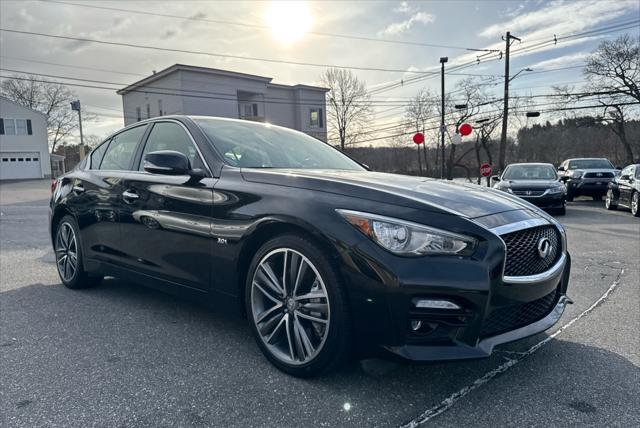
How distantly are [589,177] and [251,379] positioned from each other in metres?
17.0

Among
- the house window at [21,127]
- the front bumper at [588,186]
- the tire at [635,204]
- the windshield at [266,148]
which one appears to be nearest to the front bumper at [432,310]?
the windshield at [266,148]

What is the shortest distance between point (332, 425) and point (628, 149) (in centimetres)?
4249

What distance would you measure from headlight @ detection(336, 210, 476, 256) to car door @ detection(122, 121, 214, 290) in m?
1.25

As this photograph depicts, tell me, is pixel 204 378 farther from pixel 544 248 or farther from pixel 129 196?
pixel 544 248

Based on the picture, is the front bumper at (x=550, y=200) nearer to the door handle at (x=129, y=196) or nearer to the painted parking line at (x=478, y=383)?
the painted parking line at (x=478, y=383)

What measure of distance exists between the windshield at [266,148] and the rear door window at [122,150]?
2.77 ft

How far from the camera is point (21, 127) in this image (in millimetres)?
42656

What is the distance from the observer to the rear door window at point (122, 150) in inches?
161

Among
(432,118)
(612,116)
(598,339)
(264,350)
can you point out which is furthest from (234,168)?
(432,118)

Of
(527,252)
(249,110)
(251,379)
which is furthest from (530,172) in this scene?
(249,110)

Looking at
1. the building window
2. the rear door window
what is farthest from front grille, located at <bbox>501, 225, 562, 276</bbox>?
the building window

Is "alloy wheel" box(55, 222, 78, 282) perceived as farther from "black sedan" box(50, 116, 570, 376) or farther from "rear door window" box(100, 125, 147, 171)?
"black sedan" box(50, 116, 570, 376)

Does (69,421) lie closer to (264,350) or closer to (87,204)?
(264,350)

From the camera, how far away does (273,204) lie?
271 centimetres
